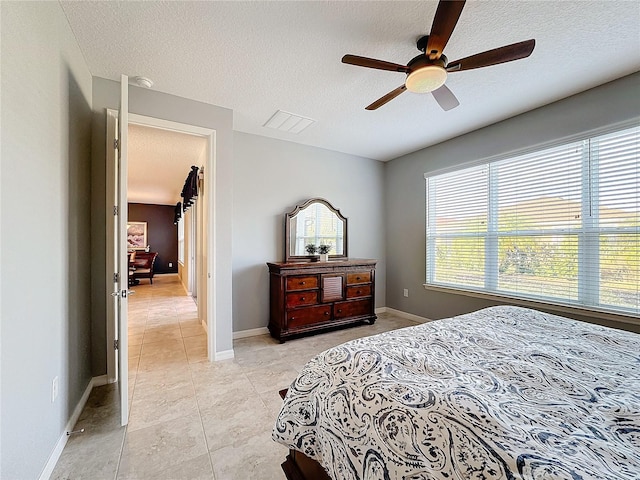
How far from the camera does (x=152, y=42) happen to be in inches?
73.1

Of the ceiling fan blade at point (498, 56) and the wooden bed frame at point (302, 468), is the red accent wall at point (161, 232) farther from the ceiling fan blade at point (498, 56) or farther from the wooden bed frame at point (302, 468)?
the ceiling fan blade at point (498, 56)

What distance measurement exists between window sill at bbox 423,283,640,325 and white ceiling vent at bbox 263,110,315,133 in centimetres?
281

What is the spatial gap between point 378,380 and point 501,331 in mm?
996

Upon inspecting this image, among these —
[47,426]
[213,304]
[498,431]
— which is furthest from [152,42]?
[498,431]

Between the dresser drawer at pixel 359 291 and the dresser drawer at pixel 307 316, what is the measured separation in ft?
1.24

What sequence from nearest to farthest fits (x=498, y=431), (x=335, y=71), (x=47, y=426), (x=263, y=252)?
(x=498, y=431) → (x=47, y=426) → (x=335, y=71) → (x=263, y=252)

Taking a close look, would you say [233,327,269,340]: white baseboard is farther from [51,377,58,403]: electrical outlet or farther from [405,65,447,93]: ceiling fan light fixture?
[405,65,447,93]: ceiling fan light fixture

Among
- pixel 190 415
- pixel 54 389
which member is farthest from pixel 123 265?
pixel 190 415

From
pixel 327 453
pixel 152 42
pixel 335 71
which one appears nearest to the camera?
pixel 327 453

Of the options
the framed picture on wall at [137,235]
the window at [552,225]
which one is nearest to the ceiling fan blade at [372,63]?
the window at [552,225]

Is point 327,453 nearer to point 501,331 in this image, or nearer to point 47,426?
point 501,331

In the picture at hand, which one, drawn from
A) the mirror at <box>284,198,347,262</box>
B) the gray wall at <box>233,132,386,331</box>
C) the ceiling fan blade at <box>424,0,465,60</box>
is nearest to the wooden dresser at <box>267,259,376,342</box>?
the gray wall at <box>233,132,386,331</box>

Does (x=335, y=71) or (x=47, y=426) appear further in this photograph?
(x=335, y=71)

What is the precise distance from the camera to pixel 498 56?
1.58 metres
